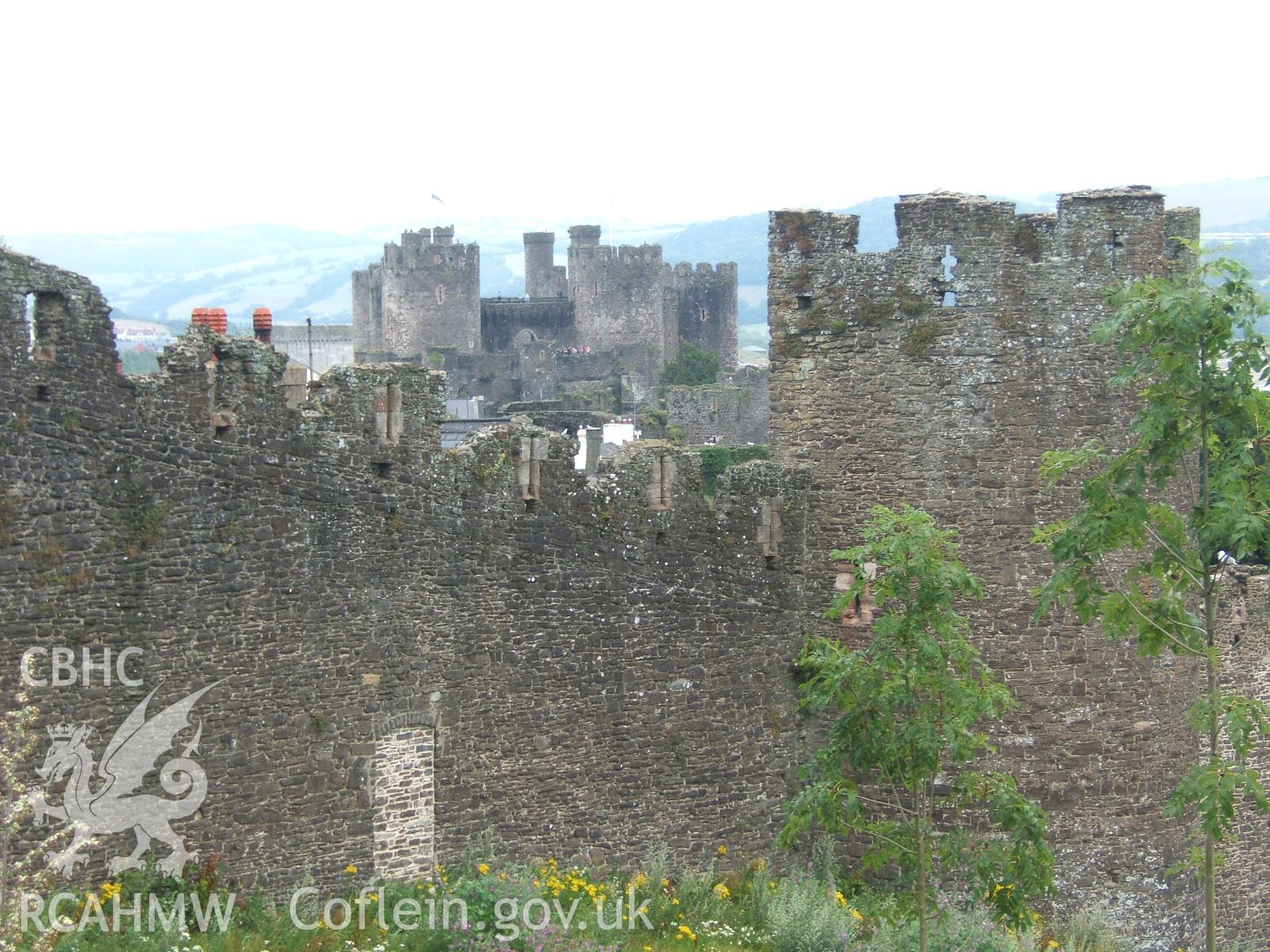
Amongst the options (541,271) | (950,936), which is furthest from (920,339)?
(541,271)

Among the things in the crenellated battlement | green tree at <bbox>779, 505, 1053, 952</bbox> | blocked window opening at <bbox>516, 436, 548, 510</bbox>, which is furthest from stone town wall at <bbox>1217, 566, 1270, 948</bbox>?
blocked window opening at <bbox>516, 436, 548, 510</bbox>

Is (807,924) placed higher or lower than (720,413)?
lower

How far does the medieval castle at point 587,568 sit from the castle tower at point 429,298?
240ft

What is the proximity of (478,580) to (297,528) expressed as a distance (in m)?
1.81

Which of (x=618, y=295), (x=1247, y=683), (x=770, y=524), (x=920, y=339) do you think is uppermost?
(x=618, y=295)

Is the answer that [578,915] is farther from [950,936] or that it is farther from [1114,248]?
[1114,248]

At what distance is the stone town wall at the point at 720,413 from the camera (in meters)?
64.9

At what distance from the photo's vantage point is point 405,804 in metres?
15.8

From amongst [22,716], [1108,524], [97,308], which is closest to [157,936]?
[22,716]

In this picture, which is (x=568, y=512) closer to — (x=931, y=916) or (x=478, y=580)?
(x=478, y=580)

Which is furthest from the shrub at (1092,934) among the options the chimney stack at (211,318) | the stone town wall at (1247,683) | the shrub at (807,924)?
the chimney stack at (211,318)

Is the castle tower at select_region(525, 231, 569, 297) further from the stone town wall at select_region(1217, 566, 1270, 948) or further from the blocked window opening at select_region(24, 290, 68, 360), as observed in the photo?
the blocked window opening at select_region(24, 290, 68, 360)

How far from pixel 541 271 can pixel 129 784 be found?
86.6m

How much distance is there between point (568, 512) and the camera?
54.7ft
